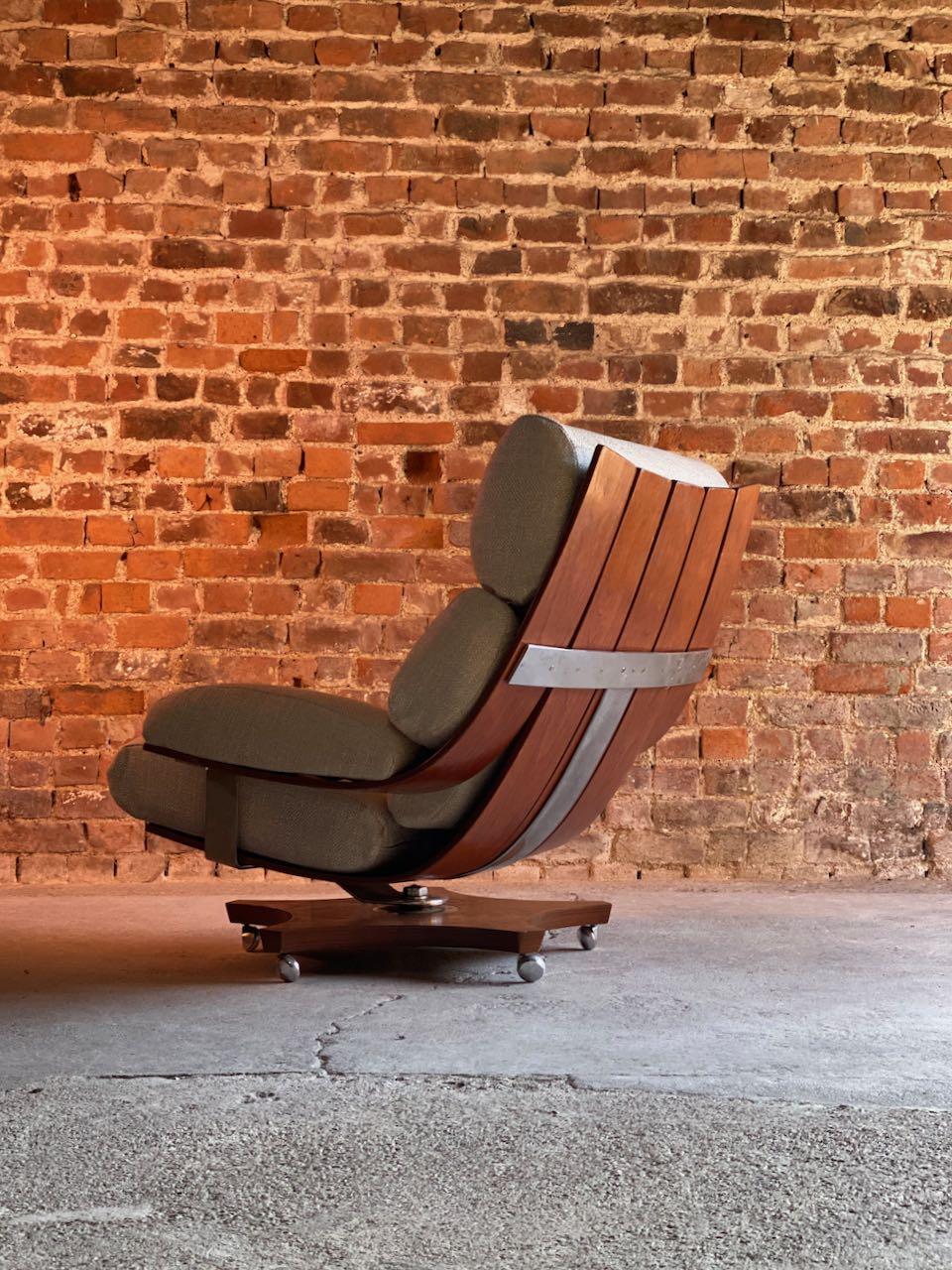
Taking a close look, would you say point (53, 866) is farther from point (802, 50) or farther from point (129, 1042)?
point (802, 50)

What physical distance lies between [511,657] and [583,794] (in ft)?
1.72

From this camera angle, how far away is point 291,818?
284cm

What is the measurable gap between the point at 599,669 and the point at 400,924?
65 centimetres

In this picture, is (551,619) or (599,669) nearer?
(551,619)

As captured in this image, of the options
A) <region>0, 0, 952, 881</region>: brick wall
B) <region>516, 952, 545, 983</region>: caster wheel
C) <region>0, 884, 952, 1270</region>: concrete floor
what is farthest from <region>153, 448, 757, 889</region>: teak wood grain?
<region>0, 0, 952, 881</region>: brick wall

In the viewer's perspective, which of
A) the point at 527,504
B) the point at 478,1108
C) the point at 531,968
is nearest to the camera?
the point at 478,1108

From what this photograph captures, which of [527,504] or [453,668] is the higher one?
[527,504]

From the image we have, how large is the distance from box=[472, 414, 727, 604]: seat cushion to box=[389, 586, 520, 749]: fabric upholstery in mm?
48

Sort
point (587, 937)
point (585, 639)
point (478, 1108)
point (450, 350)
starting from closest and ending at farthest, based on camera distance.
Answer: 1. point (478, 1108)
2. point (585, 639)
3. point (587, 937)
4. point (450, 350)

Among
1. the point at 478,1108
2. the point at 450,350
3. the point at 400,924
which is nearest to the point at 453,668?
the point at 400,924

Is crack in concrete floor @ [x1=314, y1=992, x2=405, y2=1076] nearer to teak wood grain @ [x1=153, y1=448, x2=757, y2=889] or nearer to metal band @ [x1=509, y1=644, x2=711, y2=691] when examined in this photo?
teak wood grain @ [x1=153, y1=448, x2=757, y2=889]

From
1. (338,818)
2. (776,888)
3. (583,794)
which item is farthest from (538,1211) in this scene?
(776,888)

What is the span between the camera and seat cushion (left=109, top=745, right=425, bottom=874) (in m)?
2.80

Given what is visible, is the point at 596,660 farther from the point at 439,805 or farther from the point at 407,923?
the point at 407,923
